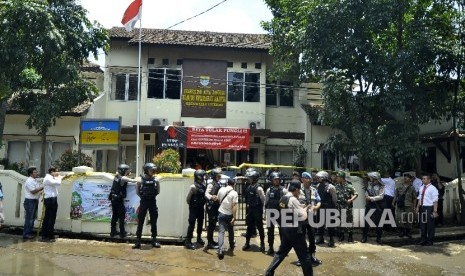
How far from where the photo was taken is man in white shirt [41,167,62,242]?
957 centimetres

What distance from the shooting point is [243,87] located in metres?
20.5

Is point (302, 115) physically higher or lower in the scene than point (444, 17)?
Answer: lower

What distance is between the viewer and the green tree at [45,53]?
442 inches

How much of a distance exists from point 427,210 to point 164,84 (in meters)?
13.4

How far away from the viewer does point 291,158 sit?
68.7 ft

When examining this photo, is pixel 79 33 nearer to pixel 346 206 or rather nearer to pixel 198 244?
pixel 198 244

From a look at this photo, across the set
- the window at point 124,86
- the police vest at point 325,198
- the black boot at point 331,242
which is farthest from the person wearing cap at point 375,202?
the window at point 124,86

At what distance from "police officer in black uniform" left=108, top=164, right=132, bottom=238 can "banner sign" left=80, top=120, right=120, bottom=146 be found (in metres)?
4.33

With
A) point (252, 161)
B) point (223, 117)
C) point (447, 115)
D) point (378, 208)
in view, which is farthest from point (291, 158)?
point (378, 208)

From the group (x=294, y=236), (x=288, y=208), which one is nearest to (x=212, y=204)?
(x=288, y=208)

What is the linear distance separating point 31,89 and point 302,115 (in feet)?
39.5

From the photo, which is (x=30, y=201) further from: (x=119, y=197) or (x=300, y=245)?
(x=300, y=245)

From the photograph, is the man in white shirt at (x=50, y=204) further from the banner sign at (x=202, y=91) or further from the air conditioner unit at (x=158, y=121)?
the banner sign at (x=202, y=91)

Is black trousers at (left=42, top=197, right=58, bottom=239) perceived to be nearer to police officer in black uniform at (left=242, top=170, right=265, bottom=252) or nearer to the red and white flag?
police officer in black uniform at (left=242, top=170, right=265, bottom=252)
